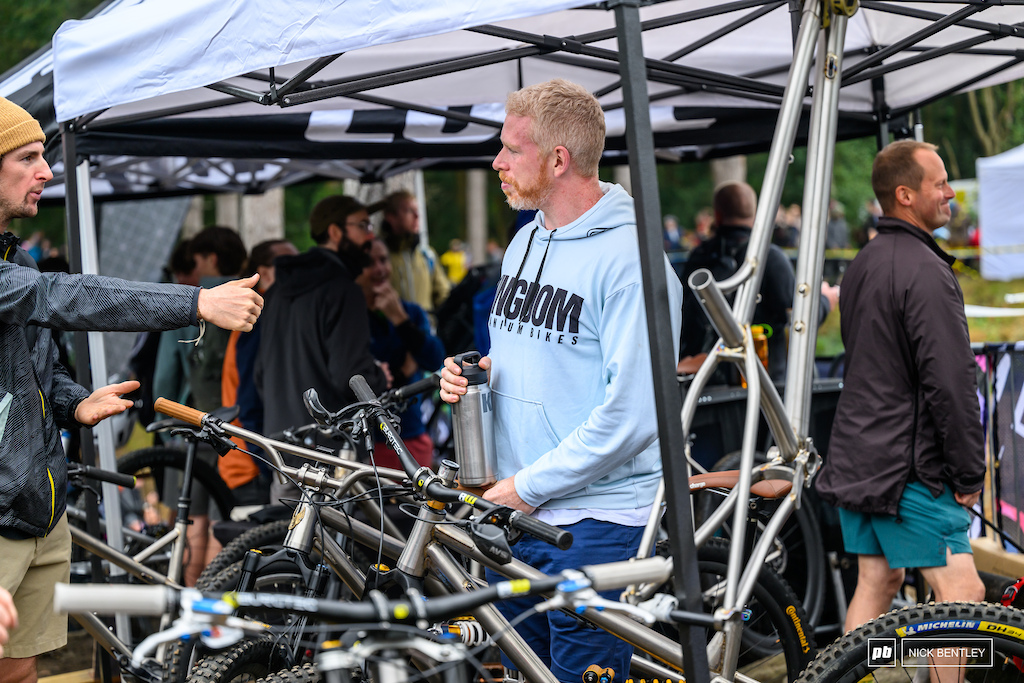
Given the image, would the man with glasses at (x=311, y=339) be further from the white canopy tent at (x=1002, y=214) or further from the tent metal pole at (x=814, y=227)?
the white canopy tent at (x=1002, y=214)

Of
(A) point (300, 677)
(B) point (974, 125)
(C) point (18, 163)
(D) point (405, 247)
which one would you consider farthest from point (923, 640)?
(B) point (974, 125)

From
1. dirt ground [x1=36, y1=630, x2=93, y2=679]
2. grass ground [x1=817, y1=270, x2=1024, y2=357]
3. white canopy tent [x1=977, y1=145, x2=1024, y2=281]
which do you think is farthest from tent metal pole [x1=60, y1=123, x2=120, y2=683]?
white canopy tent [x1=977, y1=145, x2=1024, y2=281]

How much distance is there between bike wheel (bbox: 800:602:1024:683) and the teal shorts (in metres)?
0.79

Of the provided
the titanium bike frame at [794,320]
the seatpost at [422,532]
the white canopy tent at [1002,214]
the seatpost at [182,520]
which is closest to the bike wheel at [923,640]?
the titanium bike frame at [794,320]

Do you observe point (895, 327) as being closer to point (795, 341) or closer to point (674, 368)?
point (795, 341)

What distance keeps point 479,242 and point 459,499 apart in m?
22.7

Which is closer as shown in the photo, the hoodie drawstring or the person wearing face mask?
the hoodie drawstring

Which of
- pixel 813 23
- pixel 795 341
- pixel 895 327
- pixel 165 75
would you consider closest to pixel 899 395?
pixel 895 327

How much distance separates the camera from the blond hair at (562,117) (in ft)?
8.41

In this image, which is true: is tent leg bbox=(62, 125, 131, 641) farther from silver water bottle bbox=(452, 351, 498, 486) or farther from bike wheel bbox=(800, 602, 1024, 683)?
bike wheel bbox=(800, 602, 1024, 683)

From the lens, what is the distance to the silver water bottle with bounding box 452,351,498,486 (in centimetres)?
257

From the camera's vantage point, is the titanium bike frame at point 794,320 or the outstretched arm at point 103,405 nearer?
the titanium bike frame at point 794,320

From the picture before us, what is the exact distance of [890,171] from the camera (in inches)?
136

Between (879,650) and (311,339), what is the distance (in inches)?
116
